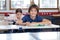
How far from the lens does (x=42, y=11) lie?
21.9ft

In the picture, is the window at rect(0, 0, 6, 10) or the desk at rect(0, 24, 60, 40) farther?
the window at rect(0, 0, 6, 10)

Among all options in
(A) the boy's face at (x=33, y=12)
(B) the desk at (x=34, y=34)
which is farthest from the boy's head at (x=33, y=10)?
(B) the desk at (x=34, y=34)

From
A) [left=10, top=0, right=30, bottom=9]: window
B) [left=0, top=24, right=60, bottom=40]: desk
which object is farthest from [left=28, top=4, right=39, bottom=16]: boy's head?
[left=10, top=0, right=30, bottom=9]: window

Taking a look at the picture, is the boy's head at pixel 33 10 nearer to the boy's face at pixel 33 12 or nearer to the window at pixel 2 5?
the boy's face at pixel 33 12

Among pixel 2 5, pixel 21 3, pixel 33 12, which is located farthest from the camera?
pixel 21 3

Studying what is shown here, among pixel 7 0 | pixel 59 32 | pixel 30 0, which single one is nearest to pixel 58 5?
pixel 30 0

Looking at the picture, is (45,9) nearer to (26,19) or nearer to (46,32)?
(26,19)

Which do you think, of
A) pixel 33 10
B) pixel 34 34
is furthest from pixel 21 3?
pixel 34 34

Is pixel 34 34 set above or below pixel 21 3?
below

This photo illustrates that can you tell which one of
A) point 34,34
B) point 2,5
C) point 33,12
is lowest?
point 34,34

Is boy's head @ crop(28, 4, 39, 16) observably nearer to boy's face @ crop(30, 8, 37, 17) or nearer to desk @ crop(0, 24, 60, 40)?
boy's face @ crop(30, 8, 37, 17)

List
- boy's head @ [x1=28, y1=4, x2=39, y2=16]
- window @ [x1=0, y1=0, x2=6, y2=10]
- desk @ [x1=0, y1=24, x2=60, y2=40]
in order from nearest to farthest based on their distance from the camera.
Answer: desk @ [x1=0, y1=24, x2=60, y2=40], boy's head @ [x1=28, y1=4, x2=39, y2=16], window @ [x1=0, y1=0, x2=6, y2=10]

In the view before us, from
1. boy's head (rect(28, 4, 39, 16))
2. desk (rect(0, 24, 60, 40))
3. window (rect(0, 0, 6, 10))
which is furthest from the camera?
window (rect(0, 0, 6, 10))

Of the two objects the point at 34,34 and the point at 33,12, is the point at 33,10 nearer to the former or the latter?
the point at 33,12
